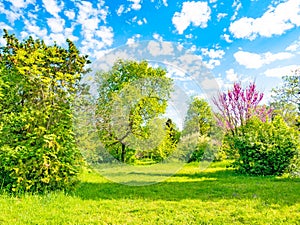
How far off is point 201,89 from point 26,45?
196 inches

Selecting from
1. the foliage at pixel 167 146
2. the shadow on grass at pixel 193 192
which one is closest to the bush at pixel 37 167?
the shadow on grass at pixel 193 192

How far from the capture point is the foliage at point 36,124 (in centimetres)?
514

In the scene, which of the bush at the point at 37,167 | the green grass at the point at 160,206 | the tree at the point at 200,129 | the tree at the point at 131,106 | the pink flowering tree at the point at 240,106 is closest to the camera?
the green grass at the point at 160,206

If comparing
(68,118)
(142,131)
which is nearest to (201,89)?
(142,131)

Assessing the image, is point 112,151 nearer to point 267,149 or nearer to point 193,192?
point 193,192

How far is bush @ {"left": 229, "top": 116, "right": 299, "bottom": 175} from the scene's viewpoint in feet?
27.7

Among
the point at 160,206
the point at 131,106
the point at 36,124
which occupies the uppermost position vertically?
the point at 131,106

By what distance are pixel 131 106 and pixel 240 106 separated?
16.8ft

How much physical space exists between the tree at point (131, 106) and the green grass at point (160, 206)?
2.97 m

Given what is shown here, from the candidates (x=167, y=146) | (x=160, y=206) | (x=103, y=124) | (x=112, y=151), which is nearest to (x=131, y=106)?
(x=103, y=124)

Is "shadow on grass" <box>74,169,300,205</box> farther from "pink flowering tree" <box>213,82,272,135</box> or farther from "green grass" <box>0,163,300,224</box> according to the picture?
"pink flowering tree" <box>213,82,272,135</box>

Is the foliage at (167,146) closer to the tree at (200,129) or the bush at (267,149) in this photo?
the tree at (200,129)

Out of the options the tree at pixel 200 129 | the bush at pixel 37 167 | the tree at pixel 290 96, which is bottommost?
the bush at pixel 37 167

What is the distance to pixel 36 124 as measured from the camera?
214 inches
